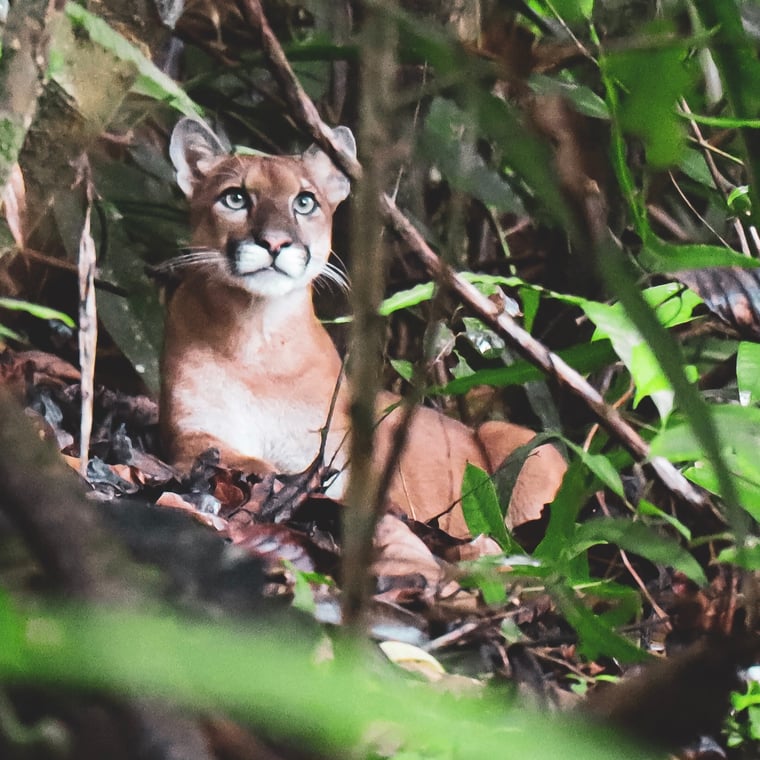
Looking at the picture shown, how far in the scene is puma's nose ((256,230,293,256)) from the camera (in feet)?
5.88

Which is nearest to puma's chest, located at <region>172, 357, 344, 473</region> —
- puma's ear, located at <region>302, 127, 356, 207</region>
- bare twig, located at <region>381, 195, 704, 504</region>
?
puma's ear, located at <region>302, 127, 356, 207</region>

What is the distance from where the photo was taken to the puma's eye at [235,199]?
6.17ft

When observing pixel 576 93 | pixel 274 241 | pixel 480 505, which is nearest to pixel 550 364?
pixel 480 505

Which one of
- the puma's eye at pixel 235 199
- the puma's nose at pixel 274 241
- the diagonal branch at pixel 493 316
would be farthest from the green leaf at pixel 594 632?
the puma's eye at pixel 235 199

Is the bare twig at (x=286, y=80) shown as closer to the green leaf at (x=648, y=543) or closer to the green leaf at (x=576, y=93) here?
the green leaf at (x=576, y=93)

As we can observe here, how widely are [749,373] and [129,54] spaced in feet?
2.87

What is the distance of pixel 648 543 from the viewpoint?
701 millimetres

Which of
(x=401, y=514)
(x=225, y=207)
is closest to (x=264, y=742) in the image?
(x=401, y=514)

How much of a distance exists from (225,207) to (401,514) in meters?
0.84

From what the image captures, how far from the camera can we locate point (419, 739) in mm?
288

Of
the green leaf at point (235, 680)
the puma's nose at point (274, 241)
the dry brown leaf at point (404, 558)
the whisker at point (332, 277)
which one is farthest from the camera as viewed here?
the whisker at point (332, 277)

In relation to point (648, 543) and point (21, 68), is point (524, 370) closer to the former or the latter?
point (648, 543)

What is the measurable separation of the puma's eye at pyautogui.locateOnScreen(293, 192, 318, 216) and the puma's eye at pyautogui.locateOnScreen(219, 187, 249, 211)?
11 centimetres

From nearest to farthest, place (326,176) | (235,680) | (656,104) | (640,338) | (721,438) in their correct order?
(235,680)
(656,104)
(721,438)
(640,338)
(326,176)
